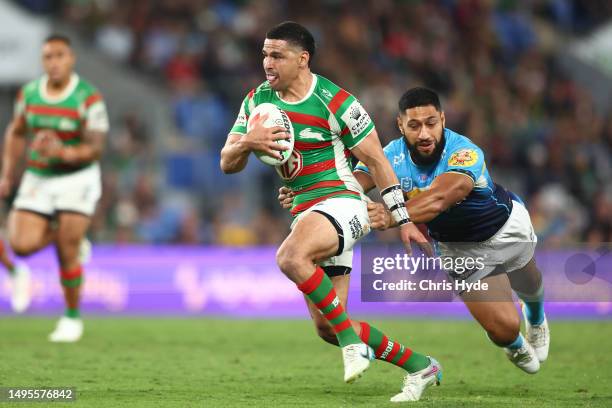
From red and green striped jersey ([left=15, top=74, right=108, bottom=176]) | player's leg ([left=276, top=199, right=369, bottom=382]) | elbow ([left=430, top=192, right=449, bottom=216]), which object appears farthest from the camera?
red and green striped jersey ([left=15, top=74, right=108, bottom=176])

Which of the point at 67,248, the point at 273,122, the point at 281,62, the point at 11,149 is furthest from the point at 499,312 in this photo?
the point at 11,149

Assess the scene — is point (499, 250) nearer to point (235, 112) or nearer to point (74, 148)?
point (74, 148)

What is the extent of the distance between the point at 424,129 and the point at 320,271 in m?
1.46

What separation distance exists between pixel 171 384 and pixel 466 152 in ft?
9.47

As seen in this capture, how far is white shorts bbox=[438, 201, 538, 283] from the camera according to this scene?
828 centimetres

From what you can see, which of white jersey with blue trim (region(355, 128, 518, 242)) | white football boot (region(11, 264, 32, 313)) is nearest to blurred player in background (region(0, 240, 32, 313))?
white football boot (region(11, 264, 32, 313))

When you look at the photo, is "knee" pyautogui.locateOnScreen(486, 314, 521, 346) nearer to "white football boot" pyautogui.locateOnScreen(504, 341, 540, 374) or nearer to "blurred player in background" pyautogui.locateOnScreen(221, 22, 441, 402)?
"white football boot" pyautogui.locateOnScreen(504, 341, 540, 374)

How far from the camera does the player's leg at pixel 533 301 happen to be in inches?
342

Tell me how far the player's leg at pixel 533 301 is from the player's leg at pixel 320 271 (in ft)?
7.31

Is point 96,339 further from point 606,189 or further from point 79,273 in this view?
point 606,189

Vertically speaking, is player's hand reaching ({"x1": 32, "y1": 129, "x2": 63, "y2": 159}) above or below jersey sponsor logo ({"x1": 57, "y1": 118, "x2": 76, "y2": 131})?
below

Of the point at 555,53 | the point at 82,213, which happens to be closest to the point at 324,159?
the point at 82,213

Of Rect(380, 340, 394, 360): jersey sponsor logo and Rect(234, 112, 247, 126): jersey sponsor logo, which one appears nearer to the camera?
Rect(380, 340, 394, 360): jersey sponsor logo

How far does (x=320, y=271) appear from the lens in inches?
275
